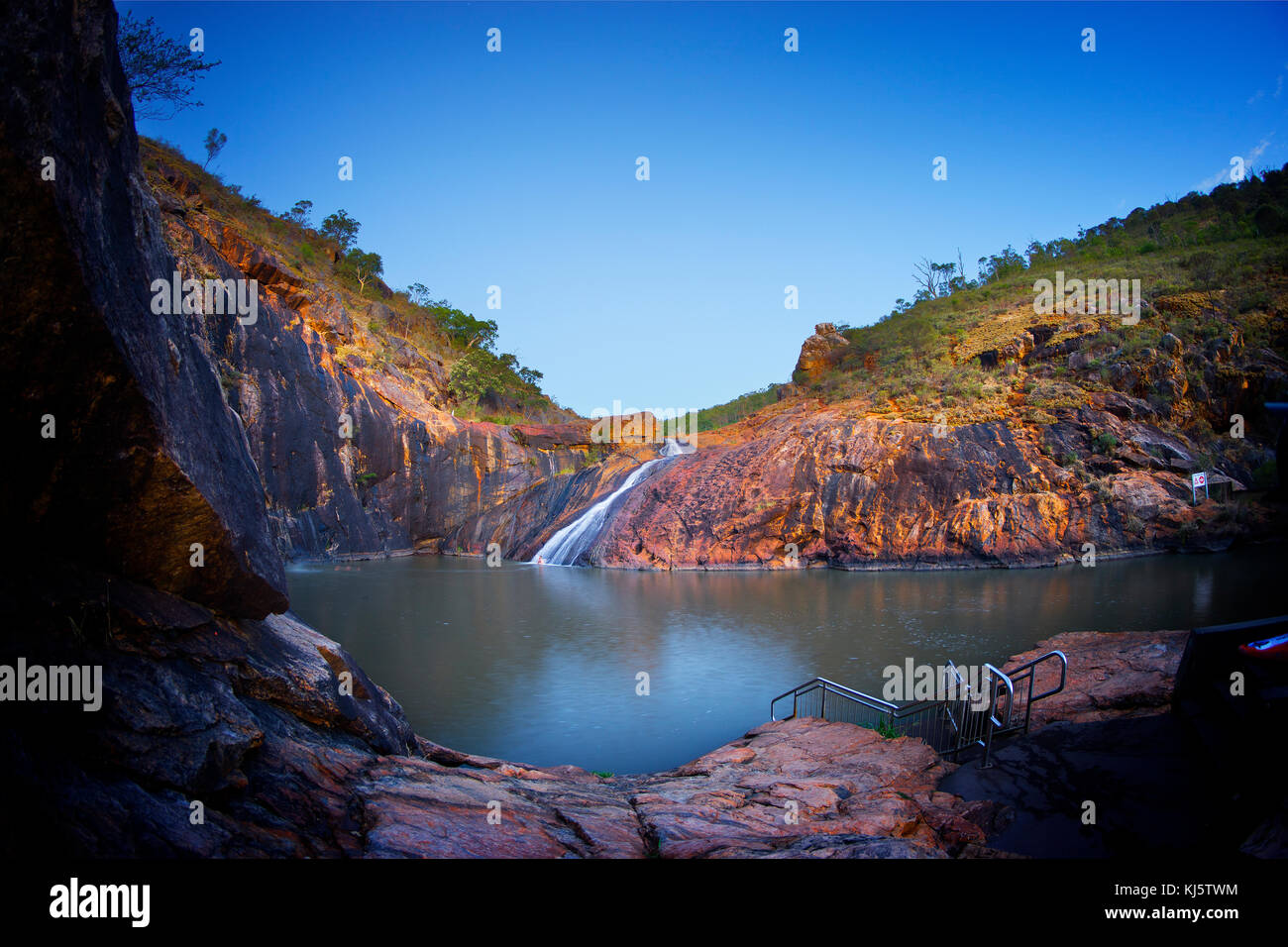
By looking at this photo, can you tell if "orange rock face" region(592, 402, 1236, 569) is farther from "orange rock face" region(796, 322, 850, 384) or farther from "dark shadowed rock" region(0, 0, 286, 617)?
"dark shadowed rock" region(0, 0, 286, 617)

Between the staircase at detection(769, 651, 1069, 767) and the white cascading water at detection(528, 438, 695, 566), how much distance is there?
82.9 feet

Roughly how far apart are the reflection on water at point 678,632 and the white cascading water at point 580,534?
732 cm

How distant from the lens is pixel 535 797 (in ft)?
A: 18.0

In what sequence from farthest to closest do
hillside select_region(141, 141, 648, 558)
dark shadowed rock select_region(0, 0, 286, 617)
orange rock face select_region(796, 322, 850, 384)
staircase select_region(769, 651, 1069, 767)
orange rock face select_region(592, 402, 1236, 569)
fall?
orange rock face select_region(796, 322, 850, 384), hillside select_region(141, 141, 648, 558), orange rock face select_region(592, 402, 1236, 569), staircase select_region(769, 651, 1069, 767), dark shadowed rock select_region(0, 0, 286, 617)

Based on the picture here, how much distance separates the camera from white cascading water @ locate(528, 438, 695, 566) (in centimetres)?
3581

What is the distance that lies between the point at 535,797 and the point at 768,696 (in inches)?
310

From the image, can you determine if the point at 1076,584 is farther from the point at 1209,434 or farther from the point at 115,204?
the point at 115,204

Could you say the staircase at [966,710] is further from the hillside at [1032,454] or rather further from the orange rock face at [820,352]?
the orange rock face at [820,352]

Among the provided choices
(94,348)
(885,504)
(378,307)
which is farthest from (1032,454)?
(378,307)

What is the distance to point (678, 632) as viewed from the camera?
17.9 meters

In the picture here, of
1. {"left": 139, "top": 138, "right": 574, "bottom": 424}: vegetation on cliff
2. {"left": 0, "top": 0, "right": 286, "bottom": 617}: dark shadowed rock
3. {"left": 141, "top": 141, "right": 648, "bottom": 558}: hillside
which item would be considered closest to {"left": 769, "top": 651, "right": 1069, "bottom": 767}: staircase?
{"left": 0, "top": 0, "right": 286, "bottom": 617}: dark shadowed rock

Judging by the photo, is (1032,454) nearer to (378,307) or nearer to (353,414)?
(353,414)

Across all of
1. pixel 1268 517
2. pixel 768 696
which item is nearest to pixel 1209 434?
pixel 1268 517

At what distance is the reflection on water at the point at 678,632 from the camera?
1113 centimetres
